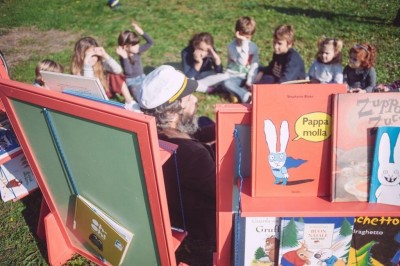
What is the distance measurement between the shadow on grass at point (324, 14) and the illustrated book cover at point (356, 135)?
5.75 m

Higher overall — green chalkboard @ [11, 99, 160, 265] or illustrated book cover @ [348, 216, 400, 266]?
green chalkboard @ [11, 99, 160, 265]

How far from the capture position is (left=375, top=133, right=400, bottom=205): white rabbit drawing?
5.79 ft

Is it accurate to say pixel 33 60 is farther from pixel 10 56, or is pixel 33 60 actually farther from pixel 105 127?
pixel 105 127

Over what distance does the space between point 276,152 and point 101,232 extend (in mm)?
1423

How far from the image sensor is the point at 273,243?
219 centimetres

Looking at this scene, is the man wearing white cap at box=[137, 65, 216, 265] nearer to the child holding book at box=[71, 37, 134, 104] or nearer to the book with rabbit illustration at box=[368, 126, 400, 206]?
the book with rabbit illustration at box=[368, 126, 400, 206]

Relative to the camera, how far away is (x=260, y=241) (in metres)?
2.17

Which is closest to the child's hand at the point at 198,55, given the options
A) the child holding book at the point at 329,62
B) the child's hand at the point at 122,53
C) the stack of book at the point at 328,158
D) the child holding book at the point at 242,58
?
the child holding book at the point at 242,58

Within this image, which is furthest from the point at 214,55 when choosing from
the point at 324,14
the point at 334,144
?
the point at 334,144

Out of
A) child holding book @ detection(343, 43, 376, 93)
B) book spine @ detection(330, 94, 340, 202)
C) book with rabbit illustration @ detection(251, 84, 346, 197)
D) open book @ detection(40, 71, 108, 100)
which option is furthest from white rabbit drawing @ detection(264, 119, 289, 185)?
child holding book @ detection(343, 43, 376, 93)

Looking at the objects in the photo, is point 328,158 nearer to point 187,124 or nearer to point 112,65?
point 187,124

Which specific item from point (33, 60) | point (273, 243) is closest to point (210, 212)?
point (273, 243)

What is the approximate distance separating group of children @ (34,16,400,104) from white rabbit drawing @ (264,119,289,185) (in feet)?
9.21

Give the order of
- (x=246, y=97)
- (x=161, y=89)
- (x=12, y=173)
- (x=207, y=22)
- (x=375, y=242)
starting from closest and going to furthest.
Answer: (x=375, y=242) < (x=161, y=89) < (x=12, y=173) < (x=246, y=97) < (x=207, y=22)
